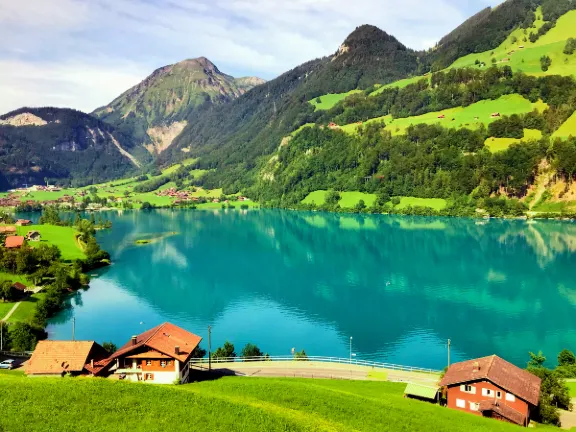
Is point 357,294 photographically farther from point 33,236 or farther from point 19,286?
point 33,236

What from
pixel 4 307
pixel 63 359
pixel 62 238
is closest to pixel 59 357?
pixel 63 359

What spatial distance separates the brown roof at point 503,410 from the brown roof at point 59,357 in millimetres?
39811

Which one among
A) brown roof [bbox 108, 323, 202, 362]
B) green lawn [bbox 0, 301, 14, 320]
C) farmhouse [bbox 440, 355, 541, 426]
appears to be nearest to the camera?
farmhouse [bbox 440, 355, 541, 426]

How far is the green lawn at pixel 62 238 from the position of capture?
13162 centimetres

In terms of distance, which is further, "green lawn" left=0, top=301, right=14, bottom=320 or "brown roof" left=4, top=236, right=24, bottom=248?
"brown roof" left=4, top=236, right=24, bottom=248

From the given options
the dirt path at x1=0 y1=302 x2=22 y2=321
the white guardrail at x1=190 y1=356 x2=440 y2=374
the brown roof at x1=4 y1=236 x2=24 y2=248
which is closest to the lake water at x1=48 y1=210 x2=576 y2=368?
the white guardrail at x1=190 y1=356 x2=440 y2=374

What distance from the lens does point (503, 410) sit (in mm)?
42000

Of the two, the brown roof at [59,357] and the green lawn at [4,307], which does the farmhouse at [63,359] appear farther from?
→ the green lawn at [4,307]

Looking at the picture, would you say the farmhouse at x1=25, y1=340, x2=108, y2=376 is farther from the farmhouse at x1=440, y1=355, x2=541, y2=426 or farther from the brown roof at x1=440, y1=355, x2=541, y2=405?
the brown roof at x1=440, y1=355, x2=541, y2=405

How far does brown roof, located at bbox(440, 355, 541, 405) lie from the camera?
42281 mm

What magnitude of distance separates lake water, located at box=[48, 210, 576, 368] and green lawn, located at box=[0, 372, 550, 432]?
27.8 meters

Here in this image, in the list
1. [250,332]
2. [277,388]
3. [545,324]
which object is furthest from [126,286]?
[545,324]

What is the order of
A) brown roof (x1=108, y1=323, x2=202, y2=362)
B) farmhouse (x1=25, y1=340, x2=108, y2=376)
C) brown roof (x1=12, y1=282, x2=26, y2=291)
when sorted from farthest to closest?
brown roof (x1=12, y1=282, x2=26, y2=291) → farmhouse (x1=25, y1=340, x2=108, y2=376) → brown roof (x1=108, y1=323, x2=202, y2=362)

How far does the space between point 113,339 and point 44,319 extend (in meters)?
16.6
